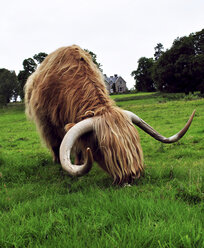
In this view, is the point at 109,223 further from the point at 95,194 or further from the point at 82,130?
the point at 82,130

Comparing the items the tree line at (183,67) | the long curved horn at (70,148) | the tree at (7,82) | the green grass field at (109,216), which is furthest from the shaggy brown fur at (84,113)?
the tree at (7,82)

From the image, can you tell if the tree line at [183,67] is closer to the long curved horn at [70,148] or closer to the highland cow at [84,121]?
the highland cow at [84,121]

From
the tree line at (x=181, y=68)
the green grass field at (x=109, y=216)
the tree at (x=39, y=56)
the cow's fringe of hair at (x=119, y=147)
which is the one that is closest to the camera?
the green grass field at (x=109, y=216)

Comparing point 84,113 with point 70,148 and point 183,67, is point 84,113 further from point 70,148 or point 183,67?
point 183,67

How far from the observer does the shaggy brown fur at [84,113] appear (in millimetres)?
3260

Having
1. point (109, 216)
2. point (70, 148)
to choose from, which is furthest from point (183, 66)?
point (109, 216)

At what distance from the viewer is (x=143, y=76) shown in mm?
70375

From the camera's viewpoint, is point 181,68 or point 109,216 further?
point 181,68

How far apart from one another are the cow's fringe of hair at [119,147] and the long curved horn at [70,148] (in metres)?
0.17

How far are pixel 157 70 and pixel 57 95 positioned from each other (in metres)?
41.2

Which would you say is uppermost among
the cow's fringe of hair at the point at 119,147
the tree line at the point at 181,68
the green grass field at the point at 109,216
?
the tree line at the point at 181,68

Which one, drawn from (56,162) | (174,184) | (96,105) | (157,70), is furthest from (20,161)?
(157,70)

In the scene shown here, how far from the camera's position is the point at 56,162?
19.5 ft

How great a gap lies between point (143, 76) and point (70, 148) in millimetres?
70305
